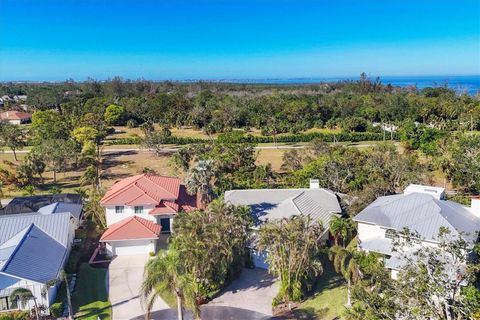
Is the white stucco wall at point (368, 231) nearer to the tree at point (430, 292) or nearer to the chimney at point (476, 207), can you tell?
the chimney at point (476, 207)

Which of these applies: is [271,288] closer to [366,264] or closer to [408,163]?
[366,264]

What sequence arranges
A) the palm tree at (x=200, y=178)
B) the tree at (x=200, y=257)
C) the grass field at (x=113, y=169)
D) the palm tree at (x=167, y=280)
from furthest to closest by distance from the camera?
1. the grass field at (x=113, y=169)
2. the palm tree at (x=200, y=178)
3. the tree at (x=200, y=257)
4. the palm tree at (x=167, y=280)

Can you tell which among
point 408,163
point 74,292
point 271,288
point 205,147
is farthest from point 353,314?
point 205,147

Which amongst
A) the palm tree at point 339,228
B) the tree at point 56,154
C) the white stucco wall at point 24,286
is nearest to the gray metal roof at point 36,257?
the white stucco wall at point 24,286

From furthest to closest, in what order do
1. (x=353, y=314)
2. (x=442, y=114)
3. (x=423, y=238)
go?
(x=442, y=114)
(x=423, y=238)
(x=353, y=314)

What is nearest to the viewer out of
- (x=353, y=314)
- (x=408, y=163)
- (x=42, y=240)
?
(x=353, y=314)

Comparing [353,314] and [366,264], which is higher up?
[353,314]
